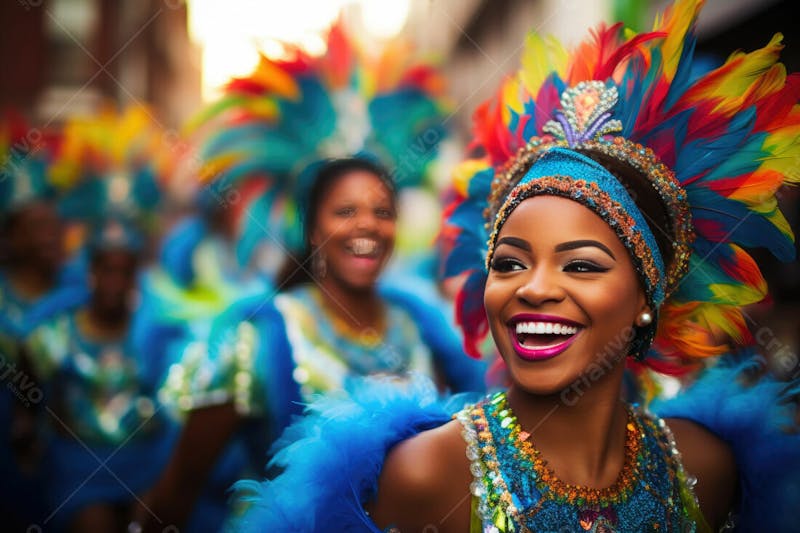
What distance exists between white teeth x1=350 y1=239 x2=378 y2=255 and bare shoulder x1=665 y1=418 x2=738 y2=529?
5.11 feet

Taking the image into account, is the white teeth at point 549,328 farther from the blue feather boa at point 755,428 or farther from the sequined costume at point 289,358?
the sequined costume at point 289,358

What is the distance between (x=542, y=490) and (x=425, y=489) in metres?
0.28

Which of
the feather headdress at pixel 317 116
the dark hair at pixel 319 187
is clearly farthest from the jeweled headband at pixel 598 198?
the feather headdress at pixel 317 116

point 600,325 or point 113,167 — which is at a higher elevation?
point 113,167

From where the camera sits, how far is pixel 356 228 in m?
3.48

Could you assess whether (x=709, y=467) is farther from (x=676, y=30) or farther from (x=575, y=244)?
(x=676, y=30)

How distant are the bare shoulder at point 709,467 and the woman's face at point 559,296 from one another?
0.46 m

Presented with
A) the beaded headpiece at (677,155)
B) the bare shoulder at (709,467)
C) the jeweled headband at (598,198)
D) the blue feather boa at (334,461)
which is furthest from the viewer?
the bare shoulder at (709,467)

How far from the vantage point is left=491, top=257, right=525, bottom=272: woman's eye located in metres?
2.03

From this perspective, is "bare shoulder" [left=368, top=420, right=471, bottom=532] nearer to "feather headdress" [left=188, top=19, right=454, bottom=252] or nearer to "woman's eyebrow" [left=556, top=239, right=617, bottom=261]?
"woman's eyebrow" [left=556, top=239, right=617, bottom=261]

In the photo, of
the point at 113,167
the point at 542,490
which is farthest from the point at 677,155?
the point at 113,167

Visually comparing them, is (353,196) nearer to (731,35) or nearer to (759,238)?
(759,238)

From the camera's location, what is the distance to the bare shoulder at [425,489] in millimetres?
Result: 1946

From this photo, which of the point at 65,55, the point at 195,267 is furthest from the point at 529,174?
the point at 65,55
